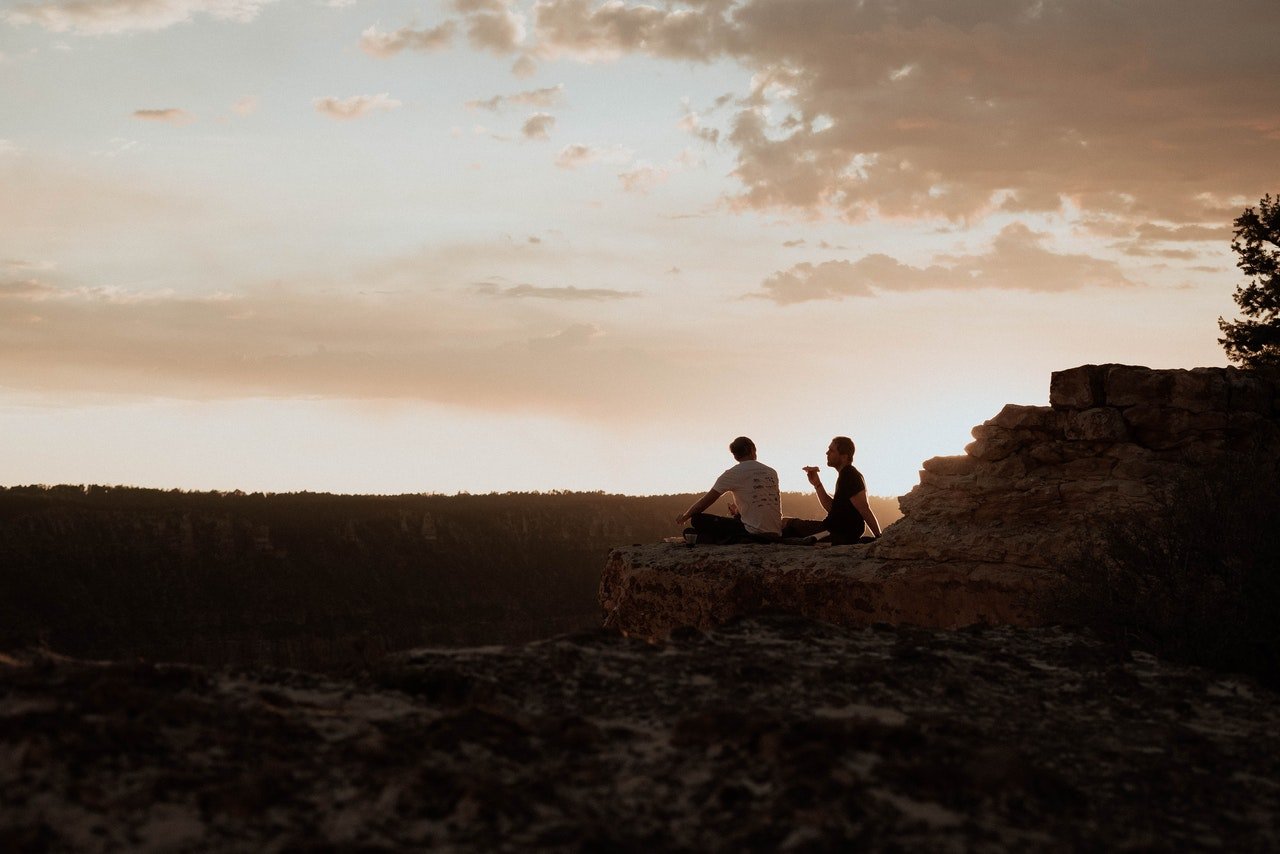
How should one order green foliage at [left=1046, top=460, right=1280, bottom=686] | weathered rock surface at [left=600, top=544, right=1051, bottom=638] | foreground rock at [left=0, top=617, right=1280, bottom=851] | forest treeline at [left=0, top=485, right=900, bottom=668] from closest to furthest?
1. foreground rock at [left=0, top=617, right=1280, bottom=851]
2. green foliage at [left=1046, top=460, right=1280, bottom=686]
3. weathered rock surface at [left=600, top=544, right=1051, bottom=638]
4. forest treeline at [left=0, top=485, right=900, bottom=668]

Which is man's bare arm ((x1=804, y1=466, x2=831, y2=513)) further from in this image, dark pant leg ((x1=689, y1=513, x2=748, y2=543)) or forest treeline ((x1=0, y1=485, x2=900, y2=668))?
forest treeline ((x1=0, y1=485, x2=900, y2=668))

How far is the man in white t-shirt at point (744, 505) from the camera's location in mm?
12281

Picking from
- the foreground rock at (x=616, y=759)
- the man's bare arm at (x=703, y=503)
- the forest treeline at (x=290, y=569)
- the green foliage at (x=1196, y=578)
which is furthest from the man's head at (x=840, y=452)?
the forest treeline at (x=290, y=569)

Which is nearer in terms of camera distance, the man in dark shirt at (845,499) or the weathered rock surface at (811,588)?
the weathered rock surface at (811,588)

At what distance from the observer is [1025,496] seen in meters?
10.5

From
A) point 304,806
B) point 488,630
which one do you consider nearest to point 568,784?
point 304,806

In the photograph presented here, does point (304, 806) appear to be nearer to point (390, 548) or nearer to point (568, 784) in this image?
point (568, 784)

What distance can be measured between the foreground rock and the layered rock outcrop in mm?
4135

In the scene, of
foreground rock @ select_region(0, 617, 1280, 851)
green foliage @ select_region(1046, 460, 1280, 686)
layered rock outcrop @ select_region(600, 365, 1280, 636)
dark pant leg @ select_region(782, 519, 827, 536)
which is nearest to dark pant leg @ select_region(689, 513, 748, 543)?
dark pant leg @ select_region(782, 519, 827, 536)

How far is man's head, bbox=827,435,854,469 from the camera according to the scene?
39.4ft

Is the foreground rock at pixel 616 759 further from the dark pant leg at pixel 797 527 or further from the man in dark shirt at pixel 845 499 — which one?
the dark pant leg at pixel 797 527

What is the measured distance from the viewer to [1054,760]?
4.88 meters

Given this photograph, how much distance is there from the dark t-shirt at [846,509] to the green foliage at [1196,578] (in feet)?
9.98

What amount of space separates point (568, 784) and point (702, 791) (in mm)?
461
